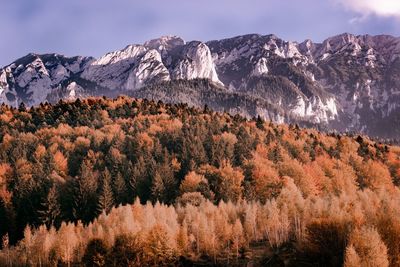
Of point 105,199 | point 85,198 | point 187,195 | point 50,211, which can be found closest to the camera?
point 50,211

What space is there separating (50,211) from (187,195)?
34377 mm

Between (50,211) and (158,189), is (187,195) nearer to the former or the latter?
(158,189)

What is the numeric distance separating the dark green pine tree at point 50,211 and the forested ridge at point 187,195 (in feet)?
0.91

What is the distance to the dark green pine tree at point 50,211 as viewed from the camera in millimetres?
107562

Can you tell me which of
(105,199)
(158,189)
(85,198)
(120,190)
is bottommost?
(105,199)

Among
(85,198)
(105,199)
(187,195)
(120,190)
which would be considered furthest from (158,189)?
(85,198)

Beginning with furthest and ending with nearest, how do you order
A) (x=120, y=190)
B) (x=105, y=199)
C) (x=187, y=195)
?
(x=120, y=190)
(x=105, y=199)
(x=187, y=195)

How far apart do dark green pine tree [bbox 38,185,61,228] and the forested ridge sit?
0.28 meters

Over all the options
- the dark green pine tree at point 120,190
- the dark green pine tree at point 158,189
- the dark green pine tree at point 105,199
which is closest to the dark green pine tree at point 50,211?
the dark green pine tree at point 105,199

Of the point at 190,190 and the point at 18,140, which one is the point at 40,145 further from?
the point at 190,190

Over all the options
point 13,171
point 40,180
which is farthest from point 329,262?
point 13,171

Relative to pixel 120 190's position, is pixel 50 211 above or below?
below

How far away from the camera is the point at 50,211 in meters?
109

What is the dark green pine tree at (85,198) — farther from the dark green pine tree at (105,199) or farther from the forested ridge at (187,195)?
Answer: the dark green pine tree at (105,199)
